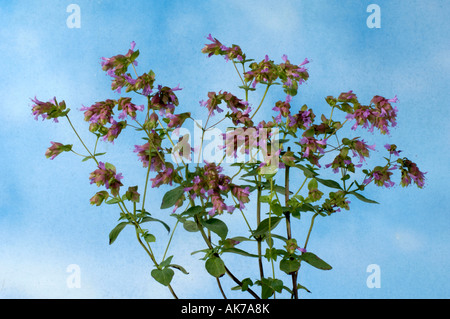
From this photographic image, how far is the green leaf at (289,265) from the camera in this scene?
75.6 inches

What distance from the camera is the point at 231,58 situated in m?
2.09

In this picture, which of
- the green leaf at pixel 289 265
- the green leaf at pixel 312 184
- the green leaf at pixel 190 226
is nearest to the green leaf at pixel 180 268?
the green leaf at pixel 190 226

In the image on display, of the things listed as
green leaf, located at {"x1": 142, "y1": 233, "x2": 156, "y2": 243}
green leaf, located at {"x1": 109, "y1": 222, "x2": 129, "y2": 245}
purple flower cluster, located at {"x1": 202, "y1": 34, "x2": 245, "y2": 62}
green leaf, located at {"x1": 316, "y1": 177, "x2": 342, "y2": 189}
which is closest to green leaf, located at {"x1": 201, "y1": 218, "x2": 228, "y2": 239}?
green leaf, located at {"x1": 142, "y1": 233, "x2": 156, "y2": 243}

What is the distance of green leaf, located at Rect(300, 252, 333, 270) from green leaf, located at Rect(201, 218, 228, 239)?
1.11 ft

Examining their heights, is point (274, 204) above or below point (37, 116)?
below

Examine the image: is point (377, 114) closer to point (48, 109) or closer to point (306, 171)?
point (306, 171)

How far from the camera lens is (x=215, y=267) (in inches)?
75.9

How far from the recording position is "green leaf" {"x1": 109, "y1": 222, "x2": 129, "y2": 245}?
6.32 ft

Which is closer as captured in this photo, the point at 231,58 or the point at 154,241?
the point at 154,241

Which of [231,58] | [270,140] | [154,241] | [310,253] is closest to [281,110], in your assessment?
[270,140]

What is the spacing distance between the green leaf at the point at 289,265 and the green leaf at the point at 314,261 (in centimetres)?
4
